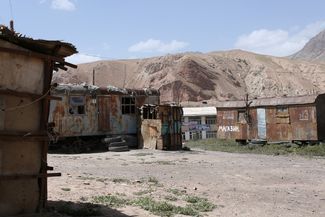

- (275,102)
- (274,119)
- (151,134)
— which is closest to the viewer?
(151,134)

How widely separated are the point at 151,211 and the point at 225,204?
176 cm

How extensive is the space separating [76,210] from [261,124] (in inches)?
792

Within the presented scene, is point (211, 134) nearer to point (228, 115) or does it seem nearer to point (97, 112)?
point (228, 115)

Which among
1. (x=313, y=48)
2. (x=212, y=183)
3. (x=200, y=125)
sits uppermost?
(x=313, y=48)

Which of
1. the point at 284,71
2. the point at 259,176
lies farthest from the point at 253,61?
the point at 259,176

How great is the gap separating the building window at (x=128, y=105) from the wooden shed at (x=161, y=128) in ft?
3.31

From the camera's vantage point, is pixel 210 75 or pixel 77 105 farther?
pixel 210 75

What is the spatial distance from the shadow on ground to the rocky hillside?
52.6 m

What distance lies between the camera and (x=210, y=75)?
227ft

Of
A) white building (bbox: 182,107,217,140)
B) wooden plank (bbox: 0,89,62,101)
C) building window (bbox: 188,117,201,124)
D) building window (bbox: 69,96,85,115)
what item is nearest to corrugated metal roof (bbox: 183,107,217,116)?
white building (bbox: 182,107,217,140)

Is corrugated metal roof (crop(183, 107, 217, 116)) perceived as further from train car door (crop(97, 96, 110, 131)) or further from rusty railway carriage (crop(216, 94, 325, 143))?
train car door (crop(97, 96, 110, 131))

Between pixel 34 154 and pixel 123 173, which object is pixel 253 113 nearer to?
pixel 123 173

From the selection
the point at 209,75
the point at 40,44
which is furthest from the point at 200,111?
the point at 209,75

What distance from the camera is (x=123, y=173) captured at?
14438 mm
